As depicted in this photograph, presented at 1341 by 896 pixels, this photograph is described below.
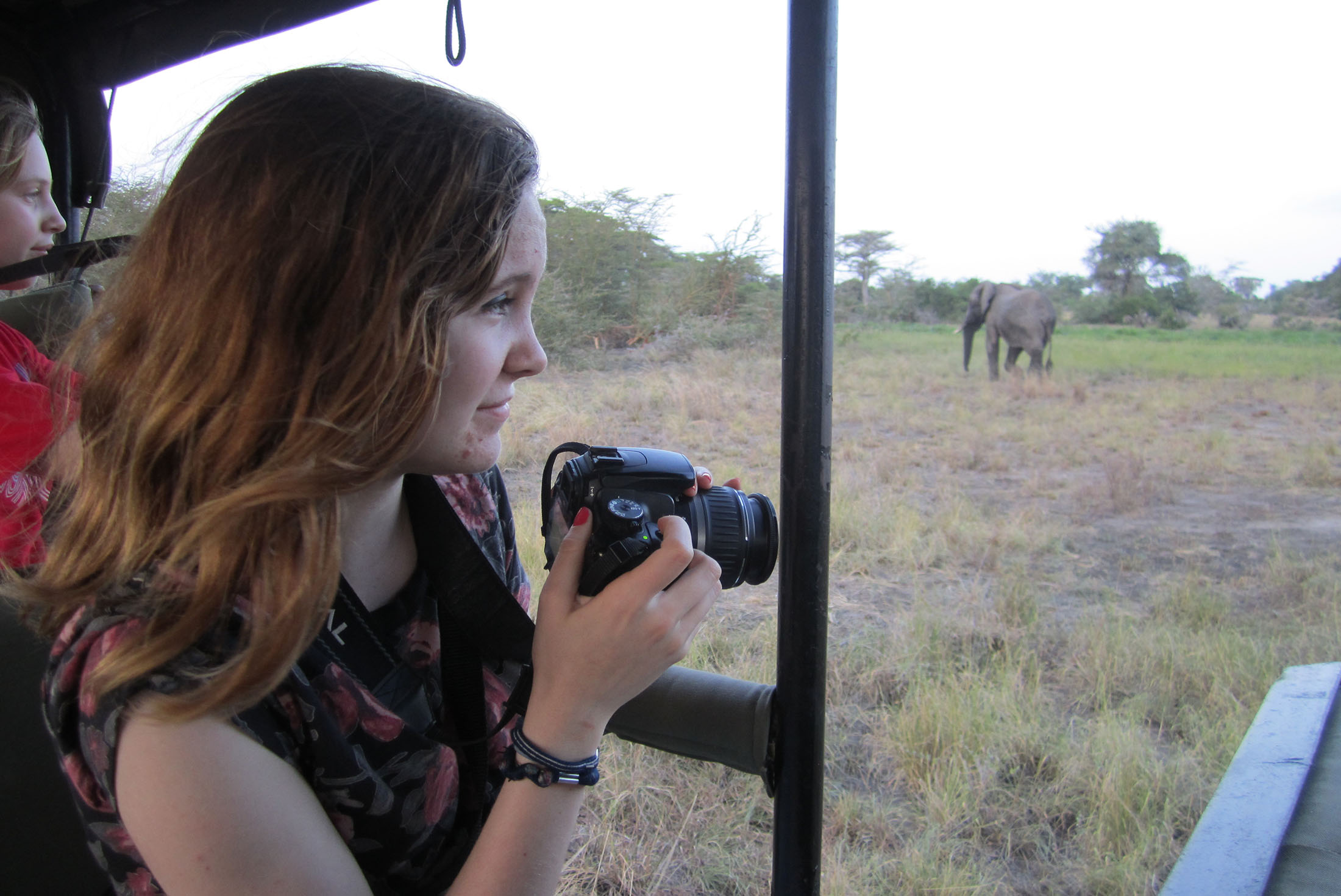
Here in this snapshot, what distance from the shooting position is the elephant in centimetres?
382

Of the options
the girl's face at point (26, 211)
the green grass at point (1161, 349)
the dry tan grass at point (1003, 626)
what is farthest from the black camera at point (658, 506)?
the green grass at point (1161, 349)

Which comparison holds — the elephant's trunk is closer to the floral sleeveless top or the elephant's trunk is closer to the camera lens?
the camera lens

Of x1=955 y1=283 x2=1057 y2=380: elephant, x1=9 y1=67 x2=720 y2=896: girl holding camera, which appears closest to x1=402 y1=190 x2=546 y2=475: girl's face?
x1=9 y1=67 x2=720 y2=896: girl holding camera

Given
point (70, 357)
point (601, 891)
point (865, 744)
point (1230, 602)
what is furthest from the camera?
point (1230, 602)

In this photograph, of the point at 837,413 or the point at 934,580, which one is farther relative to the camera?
the point at 837,413

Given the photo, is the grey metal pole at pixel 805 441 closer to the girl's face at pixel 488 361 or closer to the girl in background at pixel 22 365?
the girl's face at pixel 488 361

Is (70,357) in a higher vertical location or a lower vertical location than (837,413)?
higher

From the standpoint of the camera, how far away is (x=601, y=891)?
4.62 feet

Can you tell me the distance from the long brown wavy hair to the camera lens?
11.5 inches

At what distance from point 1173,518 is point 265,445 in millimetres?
2108

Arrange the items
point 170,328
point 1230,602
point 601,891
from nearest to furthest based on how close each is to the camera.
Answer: point 170,328, point 601,891, point 1230,602

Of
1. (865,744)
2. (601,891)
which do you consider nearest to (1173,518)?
(865,744)

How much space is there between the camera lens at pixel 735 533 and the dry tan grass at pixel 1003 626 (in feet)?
2.03

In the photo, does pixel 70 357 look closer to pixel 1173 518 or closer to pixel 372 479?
pixel 372 479
